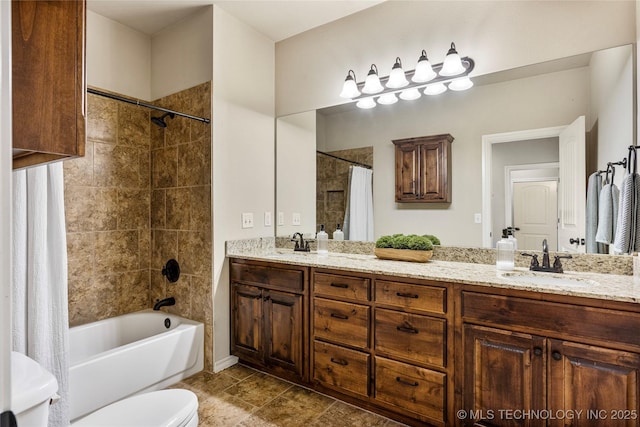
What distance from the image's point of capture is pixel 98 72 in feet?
8.91

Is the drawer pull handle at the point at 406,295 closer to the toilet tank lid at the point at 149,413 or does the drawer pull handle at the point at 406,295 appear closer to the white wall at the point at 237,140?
the toilet tank lid at the point at 149,413

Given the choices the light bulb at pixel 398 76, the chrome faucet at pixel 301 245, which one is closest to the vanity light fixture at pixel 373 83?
the light bulb at pixel 398 76

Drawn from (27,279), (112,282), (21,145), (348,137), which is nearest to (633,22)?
(348,137)

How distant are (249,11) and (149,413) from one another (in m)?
2.70

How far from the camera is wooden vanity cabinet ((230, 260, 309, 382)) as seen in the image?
92.1 inches

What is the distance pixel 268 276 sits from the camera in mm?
2510

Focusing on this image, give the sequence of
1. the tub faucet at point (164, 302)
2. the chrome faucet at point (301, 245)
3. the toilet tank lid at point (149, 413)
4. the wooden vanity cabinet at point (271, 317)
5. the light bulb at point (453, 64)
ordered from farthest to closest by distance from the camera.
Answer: the chrome faucet at point (301, 245), the tub faucet at point (164, 302), the wooden vanity cabinet at point (271, 317), the light bulb at point (453, 64), the toilet tank lid at point (149, 413)

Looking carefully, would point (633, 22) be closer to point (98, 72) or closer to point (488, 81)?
point (488, 81)

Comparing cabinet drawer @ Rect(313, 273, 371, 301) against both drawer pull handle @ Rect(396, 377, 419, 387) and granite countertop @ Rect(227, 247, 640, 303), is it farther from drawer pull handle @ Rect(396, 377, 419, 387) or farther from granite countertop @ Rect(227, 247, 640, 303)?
drawer pull handle @ Rect(396, 377, 419, 387)

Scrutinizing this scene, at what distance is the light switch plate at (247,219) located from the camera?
2.85 m

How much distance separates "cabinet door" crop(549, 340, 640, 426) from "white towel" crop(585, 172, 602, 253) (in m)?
0.73

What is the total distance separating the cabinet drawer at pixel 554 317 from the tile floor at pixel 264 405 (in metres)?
0.85

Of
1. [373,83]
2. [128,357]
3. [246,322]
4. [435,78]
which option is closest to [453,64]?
[435,78]

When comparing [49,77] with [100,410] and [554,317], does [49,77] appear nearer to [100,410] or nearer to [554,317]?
[100,410]
